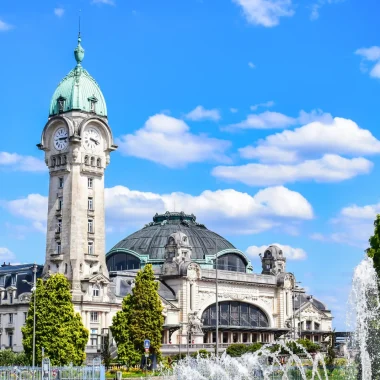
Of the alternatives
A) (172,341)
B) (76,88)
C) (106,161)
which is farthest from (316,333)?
(76,88)

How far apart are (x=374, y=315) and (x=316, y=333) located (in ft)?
287

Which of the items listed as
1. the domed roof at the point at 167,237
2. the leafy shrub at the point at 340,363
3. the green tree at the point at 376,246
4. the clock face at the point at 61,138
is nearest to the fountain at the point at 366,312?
the green tree at the point at 376,246

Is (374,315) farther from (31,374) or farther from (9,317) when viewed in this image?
(9,317)

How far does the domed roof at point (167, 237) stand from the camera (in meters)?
128

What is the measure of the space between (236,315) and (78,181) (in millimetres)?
34861

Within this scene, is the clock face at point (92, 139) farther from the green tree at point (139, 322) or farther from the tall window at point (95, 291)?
the green tree at point (139, 322)

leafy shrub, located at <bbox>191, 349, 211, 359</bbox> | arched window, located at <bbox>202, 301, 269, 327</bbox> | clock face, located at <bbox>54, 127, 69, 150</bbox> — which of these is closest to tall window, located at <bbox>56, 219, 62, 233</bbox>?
clock face, located at <bbox>54, 127, 69, 150</bbox>

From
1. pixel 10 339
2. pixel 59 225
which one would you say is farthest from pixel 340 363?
pixel 10 339

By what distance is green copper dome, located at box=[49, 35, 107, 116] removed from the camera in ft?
349

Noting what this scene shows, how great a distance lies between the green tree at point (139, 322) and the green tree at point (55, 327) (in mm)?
4066

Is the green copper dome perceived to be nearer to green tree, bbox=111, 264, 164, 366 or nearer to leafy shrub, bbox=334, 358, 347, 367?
green tree, bbox=111, 264, 164, 366

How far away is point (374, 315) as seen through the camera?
2067 inches

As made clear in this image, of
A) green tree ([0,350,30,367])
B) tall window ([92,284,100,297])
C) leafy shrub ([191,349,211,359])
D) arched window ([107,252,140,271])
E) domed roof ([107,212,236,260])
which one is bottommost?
green tree ([0,350,30,367])

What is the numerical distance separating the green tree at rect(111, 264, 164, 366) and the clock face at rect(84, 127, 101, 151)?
22890 millimetres
